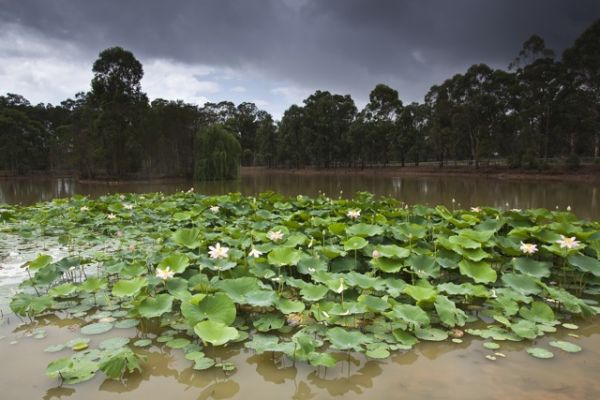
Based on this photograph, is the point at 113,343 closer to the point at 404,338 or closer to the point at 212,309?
the point at 212,309

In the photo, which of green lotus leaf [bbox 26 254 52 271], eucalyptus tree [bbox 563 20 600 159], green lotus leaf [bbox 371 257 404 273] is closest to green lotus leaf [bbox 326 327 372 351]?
green lotus leaf [bbox 371 257 404 273]

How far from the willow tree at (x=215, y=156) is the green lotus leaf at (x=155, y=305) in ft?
92.7

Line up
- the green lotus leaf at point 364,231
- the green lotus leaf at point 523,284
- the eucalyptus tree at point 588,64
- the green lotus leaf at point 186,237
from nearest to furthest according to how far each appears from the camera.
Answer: the green lotus leaf at point 523,284
the green lotus leaf at point 186,237
the green lotus leaf at point 364,231
the eucalyptus tree at point 588,64

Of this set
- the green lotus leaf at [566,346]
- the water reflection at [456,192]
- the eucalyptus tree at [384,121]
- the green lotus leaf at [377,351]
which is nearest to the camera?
the green lotus leaf at [377,351]

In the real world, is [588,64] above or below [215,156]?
above

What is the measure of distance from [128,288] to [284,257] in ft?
3.93

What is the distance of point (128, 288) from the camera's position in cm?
298

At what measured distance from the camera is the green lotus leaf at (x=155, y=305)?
2729 millimetres

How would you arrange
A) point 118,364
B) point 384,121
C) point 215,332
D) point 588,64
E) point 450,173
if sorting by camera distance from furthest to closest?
point 384,121
point 450,173
point 588,64
point 215,332
point 118,364

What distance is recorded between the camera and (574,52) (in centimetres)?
2591

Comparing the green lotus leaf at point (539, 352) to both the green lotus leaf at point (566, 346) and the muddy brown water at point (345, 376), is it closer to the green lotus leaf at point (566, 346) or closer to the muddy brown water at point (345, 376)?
the muddy brown water at point (345, 376)

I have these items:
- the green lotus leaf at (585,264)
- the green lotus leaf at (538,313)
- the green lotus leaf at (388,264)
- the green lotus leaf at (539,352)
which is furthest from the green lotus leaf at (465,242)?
the green lotus leaf at (539,352)

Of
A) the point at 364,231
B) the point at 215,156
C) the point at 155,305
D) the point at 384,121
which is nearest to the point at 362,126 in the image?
the point at 384,121

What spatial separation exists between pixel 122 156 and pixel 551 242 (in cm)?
3396
